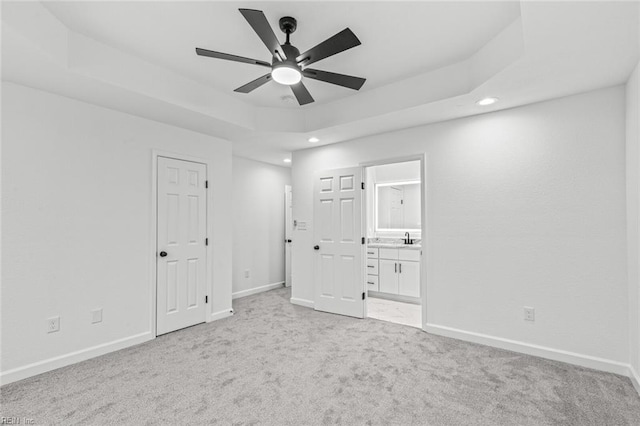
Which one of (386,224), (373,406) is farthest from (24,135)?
(386,224)

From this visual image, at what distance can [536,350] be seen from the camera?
2.86 meters

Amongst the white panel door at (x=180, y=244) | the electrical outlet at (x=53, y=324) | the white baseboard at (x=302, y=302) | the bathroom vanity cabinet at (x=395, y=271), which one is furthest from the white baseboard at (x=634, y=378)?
the electrical outlet at (x=53, y=324)

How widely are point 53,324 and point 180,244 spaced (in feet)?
4.40

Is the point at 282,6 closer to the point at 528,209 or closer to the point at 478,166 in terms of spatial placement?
the point at 478,166

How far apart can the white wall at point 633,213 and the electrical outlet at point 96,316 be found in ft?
15.0

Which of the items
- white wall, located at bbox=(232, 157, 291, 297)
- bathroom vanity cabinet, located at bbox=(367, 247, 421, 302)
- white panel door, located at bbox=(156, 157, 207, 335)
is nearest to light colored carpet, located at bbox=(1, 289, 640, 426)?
white panel door, located at bbox=(156, 157, 207, 335)

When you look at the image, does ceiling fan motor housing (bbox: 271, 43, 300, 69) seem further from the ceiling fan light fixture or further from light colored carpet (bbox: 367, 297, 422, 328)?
light colored carpet (bbox: 367, 297, 422, 328)

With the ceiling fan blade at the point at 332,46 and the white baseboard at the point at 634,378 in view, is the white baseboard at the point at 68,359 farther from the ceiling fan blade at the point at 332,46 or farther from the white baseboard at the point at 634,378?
the white baseboard at the point at 634,378

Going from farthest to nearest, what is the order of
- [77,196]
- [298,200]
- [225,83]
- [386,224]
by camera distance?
[386,224] → [298,200] → [225,83] → [77,196]

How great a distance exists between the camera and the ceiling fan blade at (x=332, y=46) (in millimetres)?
1780

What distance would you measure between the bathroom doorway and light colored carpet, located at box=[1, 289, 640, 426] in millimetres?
1140

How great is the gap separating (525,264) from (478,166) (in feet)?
3.53

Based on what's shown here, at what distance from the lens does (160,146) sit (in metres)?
3.50

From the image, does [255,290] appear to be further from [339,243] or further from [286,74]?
[286,74]
